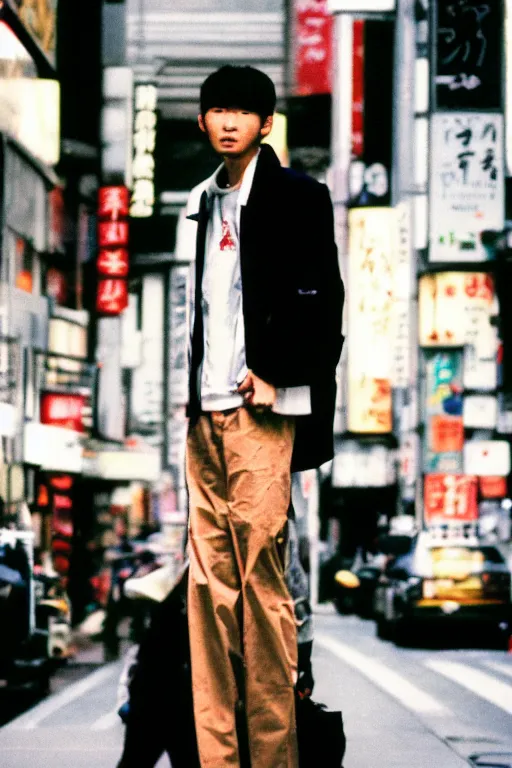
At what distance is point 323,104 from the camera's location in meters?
30.1

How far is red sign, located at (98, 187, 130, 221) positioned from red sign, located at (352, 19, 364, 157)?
514 inches

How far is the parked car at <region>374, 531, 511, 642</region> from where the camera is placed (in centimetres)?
1334

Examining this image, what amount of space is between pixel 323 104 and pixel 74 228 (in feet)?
44.5

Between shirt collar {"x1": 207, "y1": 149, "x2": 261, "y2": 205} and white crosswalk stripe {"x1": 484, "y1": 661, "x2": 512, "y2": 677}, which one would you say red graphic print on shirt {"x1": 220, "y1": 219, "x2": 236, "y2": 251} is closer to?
shirt collar {"x1": 207, "y1": 149, "x2": 261, "y2": 205}

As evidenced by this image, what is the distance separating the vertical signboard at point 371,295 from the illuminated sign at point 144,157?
7527mm

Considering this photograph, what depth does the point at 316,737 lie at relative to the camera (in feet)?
9.49

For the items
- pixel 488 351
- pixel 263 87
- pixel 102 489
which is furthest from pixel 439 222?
Result: pixel 263 87

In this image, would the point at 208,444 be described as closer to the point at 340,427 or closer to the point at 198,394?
the point at 198,394

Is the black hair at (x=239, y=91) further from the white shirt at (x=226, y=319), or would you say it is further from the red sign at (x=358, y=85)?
the red sign at (x=358, y=85)

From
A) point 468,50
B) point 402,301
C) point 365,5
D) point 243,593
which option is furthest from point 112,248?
point 243,593

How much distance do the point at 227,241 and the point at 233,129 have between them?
232 mm

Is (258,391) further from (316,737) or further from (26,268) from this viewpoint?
(26,268)

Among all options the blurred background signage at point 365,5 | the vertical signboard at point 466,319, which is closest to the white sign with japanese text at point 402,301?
the vertical signboard at point 466,319

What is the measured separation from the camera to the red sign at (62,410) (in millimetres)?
15398
